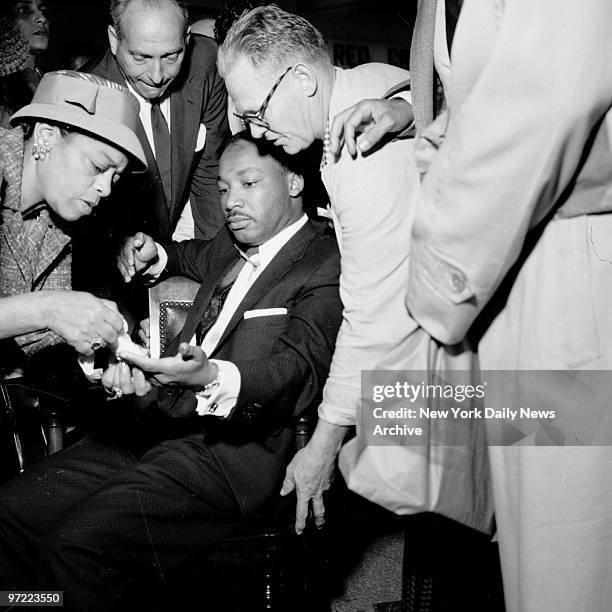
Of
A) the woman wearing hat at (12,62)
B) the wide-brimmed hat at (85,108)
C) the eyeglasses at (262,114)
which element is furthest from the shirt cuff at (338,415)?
the woman wearing hat at (12,62)

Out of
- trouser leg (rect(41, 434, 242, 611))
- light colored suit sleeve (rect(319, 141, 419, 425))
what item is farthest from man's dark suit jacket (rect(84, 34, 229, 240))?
light colored suit sleeve (rect(319, 141, 419, 425))

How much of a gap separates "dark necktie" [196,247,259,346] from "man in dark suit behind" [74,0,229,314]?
1.69ft

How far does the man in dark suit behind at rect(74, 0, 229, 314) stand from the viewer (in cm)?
314

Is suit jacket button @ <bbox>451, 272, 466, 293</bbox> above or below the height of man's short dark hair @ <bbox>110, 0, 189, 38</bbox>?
below

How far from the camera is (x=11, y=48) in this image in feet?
11.7

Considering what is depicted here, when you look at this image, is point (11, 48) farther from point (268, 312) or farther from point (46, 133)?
point (268, 312)

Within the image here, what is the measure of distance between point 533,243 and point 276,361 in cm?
102

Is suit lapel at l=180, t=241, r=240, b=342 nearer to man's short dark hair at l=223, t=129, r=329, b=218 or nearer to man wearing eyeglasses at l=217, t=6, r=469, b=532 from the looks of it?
man's short dark hair at l=223, t=129, r=329, b=218

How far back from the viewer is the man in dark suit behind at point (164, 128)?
314 cm

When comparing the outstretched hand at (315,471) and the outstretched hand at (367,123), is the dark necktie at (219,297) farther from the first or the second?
the outstretched hand at (367,123)

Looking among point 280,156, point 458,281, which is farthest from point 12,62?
point 458,281

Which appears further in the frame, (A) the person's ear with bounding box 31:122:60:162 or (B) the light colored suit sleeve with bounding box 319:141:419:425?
(A) the person's ear with bounding box 31:122:60:162

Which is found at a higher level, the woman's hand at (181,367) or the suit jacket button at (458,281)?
the suit jacket button at (458,281)

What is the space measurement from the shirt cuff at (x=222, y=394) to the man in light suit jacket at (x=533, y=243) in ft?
2.56
